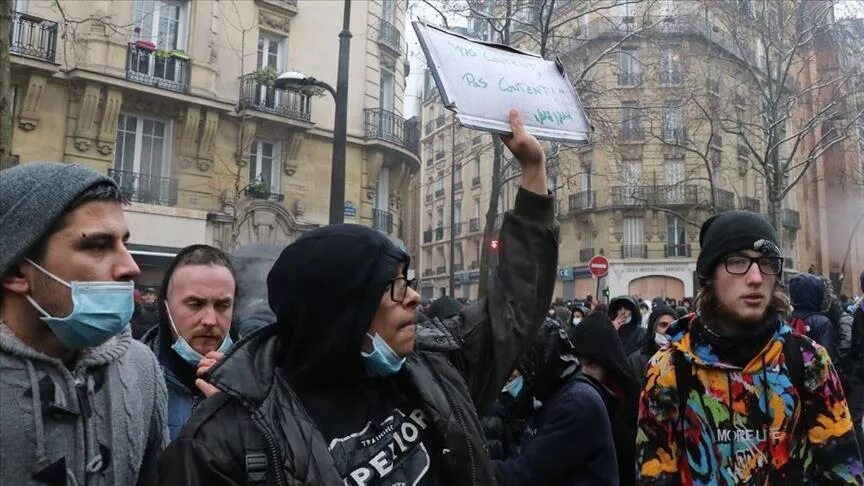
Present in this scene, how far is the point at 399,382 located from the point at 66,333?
88cm

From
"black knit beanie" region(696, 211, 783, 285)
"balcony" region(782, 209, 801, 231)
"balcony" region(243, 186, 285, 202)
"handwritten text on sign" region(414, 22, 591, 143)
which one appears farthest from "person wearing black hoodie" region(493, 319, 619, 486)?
"balcony" region(782, 209, 801, 231)

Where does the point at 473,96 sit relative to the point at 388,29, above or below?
below

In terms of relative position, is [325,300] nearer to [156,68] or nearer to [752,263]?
[752,263]

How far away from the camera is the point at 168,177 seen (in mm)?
17859

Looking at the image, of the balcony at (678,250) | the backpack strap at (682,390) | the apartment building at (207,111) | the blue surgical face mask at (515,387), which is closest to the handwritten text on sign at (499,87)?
the backpack strap at (682,390)

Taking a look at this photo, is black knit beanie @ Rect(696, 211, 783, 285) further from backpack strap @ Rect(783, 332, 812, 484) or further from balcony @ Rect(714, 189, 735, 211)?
balcony @ Rect(714, 189, 735, 211)

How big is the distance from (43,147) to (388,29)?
37.7ft

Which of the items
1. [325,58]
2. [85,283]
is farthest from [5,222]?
[325,58]

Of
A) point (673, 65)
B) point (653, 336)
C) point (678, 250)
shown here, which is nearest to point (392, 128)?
point (673, 65)

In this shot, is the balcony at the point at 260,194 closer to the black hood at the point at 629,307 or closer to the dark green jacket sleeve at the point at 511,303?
the black hood at the point at 629,307

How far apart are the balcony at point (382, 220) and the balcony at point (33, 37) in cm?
1024

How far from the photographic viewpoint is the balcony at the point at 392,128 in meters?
21.8

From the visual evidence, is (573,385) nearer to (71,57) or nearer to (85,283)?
(85,283)

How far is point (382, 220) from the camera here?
22922mm
